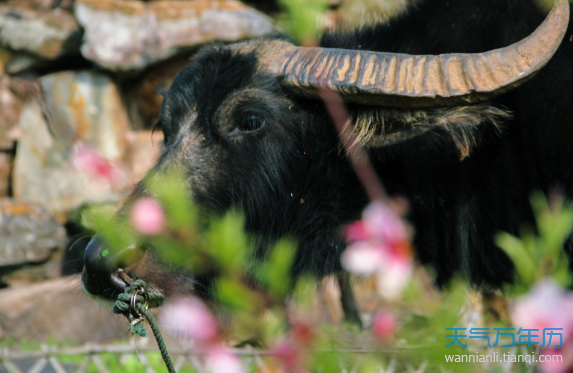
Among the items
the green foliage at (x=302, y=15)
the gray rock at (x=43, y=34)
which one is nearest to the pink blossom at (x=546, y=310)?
the green foliage at (x=302, y=15)

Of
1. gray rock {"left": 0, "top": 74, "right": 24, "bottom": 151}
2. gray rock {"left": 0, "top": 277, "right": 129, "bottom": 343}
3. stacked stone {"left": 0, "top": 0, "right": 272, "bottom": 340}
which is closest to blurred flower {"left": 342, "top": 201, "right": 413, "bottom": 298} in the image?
gray rock {"left": 0, "top": 277, "right": 129, "bottom": 343}

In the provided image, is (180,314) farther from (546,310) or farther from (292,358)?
(546,310)

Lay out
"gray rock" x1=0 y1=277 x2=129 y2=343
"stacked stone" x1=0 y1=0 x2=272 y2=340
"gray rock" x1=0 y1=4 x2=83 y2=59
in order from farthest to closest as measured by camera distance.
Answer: "gray rock" x1=0 y1=4 x2=83 y2=59 < "stacked stone" x1=0 y1=0 x2=272 y2=340 < "gray rock" x1=0 y1=277 x2=129 y2=343

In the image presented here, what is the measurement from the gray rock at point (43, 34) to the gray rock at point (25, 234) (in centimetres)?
220

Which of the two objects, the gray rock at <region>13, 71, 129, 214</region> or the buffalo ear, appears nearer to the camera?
the buffalo ear

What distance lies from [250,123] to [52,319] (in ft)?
15.1

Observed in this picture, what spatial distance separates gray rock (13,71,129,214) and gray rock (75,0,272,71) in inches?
21.8

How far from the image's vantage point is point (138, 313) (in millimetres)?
1629

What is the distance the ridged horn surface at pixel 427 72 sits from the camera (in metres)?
1.83

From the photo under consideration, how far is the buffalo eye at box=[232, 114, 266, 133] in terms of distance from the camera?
2346 mm

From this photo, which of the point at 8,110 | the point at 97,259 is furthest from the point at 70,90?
the point at 97,259

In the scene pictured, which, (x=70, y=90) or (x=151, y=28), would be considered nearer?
(x=151, y=28)

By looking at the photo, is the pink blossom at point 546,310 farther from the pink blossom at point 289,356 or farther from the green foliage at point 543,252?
the pink blossom at point 289,356

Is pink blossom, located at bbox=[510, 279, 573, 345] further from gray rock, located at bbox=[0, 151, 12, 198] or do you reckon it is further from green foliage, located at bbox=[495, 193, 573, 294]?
gray rock, located at bbox=[0, 151, 12, 198]
